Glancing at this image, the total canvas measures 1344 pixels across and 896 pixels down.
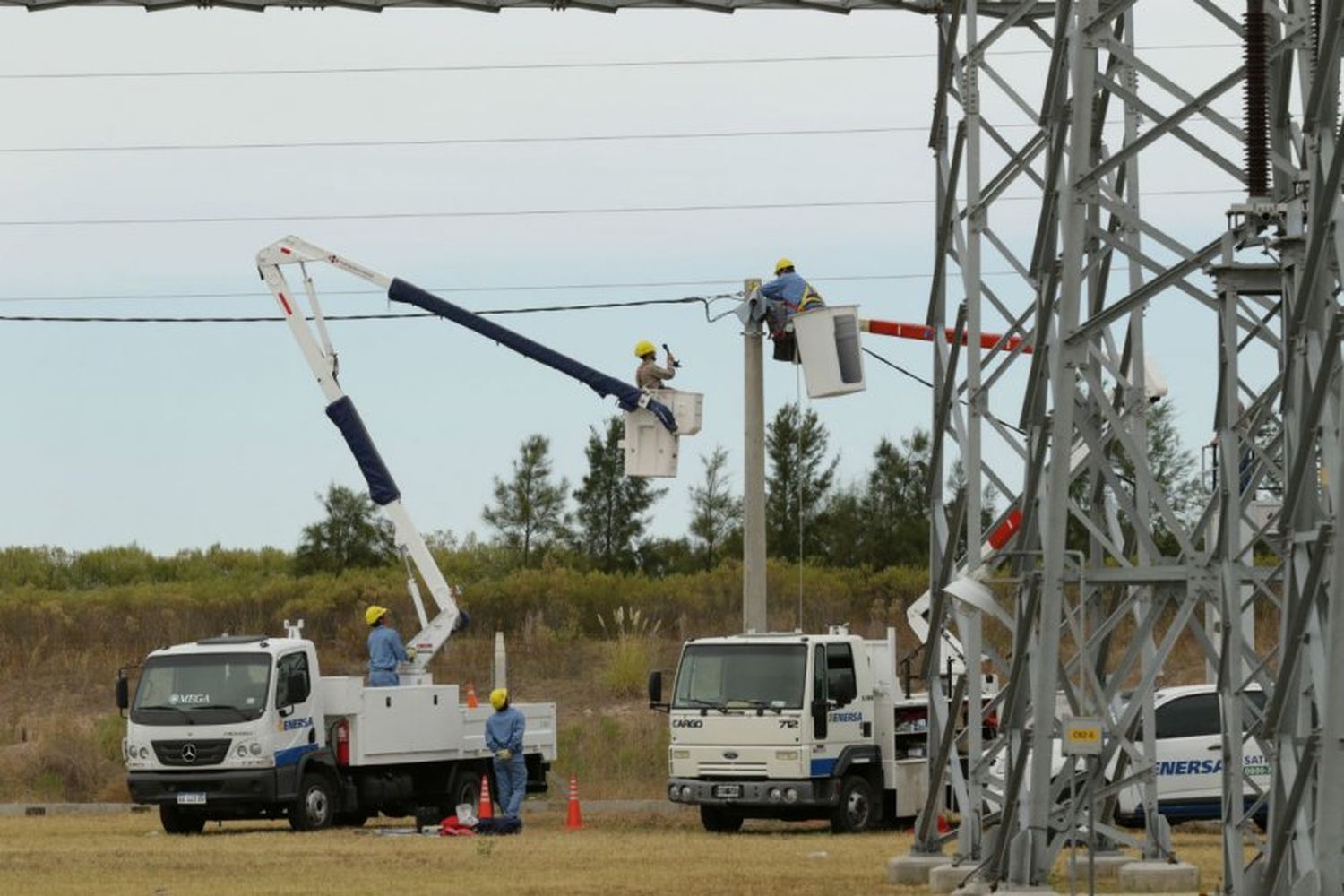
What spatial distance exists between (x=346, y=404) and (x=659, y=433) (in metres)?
4.48

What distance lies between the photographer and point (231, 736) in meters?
32.6

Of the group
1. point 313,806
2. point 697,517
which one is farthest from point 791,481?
point 313,806

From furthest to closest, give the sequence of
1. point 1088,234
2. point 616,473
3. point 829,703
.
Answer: point 616,473
point 829,703
point 1088,234

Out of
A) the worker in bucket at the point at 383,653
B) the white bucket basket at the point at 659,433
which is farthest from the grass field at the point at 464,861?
the white bucket basket at the point at 659,433

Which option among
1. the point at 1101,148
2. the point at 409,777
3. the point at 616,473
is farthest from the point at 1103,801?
the point at 616,473

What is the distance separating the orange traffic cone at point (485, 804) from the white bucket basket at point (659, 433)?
4.31 meters

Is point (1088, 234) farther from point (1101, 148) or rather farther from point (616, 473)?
point (616, 473)

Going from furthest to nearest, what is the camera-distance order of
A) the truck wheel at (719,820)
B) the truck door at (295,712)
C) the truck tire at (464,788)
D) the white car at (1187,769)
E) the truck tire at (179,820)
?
the truck tire at (464,788)
the truck wheel at (719,820)
the truck tire at (179,820)
the truck door at (295,712)
the white car at (1187,769)

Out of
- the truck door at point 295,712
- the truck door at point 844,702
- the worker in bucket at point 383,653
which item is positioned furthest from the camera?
the worker in bucket at point 383,653

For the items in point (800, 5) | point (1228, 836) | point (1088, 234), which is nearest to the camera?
point (1228, 836)

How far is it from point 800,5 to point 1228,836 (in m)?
11.4

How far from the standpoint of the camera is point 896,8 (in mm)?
26516

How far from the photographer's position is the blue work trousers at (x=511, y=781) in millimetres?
33688

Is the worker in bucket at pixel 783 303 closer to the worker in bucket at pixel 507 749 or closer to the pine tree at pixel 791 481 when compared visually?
the worker in bucket at pixel 507 749
